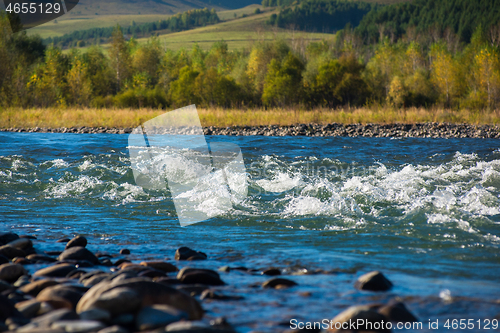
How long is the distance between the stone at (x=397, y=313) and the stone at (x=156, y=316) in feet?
4.56

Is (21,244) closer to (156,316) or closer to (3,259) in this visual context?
(3,259)

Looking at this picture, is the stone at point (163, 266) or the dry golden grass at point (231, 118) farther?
the dry golden grass at point (231, 118)

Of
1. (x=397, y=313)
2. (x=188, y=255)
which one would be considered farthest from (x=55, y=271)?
(x=397, y=313)

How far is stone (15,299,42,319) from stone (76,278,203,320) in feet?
0.93

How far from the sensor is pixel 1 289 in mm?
3375

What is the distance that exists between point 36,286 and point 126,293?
1090mm

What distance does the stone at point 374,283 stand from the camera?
11.7 ft

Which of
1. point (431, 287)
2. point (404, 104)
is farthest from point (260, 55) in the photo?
point (431, 287)

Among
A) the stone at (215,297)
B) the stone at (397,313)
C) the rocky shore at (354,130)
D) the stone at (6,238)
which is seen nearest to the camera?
the stone at (397,313)

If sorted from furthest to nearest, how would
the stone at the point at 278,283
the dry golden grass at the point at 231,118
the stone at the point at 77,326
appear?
the dry golden grass at the point at 231,118 < the stone at the point at 278,283 < the stone at the point at 77,326

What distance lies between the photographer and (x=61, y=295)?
9.97ft

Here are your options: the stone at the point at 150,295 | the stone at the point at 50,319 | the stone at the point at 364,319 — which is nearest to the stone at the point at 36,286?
the stone at the point at 150,295

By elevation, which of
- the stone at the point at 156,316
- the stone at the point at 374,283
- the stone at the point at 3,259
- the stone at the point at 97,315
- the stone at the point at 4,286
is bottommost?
the stone at the point at 374,283

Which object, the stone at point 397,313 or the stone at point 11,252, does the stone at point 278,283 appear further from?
the stone at point 11,252
